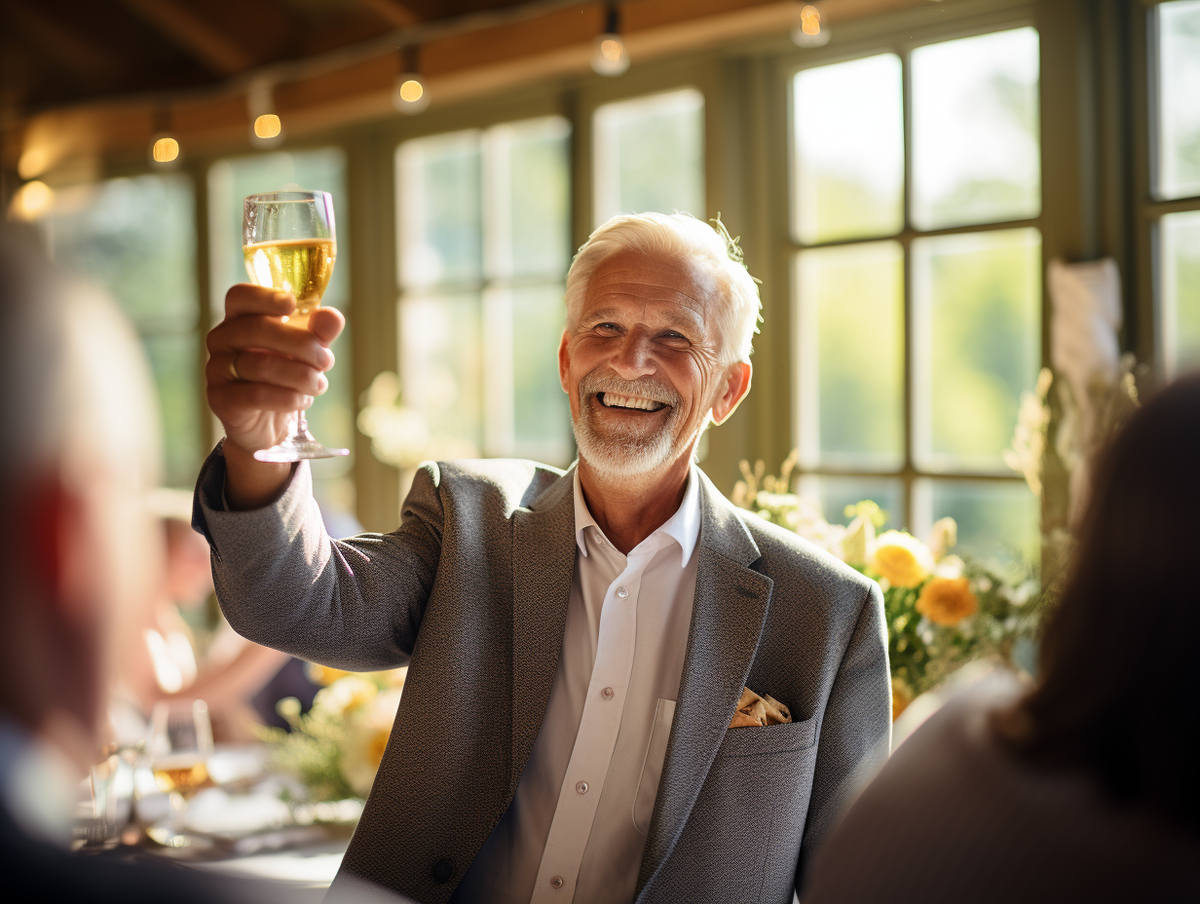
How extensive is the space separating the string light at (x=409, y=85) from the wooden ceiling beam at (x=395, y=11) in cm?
11

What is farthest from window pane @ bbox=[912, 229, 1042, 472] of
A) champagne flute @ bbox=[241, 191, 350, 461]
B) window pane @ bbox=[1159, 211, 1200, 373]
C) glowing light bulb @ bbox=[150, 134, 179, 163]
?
Result: glowing light bulb @ bbox=[150, 134, 179, 163]

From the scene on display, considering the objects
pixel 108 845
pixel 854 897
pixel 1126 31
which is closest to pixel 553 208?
pixel 1126 31

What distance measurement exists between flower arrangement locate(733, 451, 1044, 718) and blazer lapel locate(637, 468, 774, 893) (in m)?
0.36

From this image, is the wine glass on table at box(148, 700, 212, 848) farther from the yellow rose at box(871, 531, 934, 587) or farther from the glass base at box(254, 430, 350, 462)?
the yellow rose at box(871, 531, 934, 587)

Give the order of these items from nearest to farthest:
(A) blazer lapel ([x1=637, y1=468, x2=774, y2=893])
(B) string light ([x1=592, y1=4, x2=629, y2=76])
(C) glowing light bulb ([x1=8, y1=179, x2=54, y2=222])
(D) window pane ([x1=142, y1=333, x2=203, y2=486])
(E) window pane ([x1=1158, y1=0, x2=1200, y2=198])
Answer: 1. (A) blazer lapel ([x1=637, y1=468, x2=774, y2=893])
2. (E) window pane ([x1=1158, y1=0, x2=1200, y2=198])
3. (B) string light ([x1=592, y1=4, x2=629, y2=76])
4. (C) glowing light bulb ([x1=8, y1=179, x2=54, y2=222])
5. (D) window pane ([x1=142, y1=333, x2=203, y2=486])

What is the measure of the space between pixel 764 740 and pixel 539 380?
2482 millimetres

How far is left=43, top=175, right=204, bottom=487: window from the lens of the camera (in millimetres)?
4645

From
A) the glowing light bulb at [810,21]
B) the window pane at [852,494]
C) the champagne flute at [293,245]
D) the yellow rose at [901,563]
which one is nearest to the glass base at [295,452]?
the champagne flute at [293,245]

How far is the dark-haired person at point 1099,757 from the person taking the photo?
747mm

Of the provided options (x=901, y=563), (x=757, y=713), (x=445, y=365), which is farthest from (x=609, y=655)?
(x=445, y=365)

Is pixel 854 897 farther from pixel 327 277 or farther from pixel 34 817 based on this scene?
pixel 327 277

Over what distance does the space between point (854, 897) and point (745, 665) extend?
65 cm

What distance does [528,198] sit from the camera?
12.3 ft

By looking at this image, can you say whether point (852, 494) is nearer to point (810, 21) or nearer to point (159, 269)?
point (810, 21)
